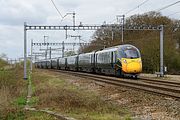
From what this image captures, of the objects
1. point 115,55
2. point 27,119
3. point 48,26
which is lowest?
point 27,119

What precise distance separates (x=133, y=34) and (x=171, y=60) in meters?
13.8

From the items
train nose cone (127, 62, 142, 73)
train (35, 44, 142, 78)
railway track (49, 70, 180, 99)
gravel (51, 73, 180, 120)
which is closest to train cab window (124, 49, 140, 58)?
train (35, 44, 142, 78)

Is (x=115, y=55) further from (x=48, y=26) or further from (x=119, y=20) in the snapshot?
(x=119, y=20)

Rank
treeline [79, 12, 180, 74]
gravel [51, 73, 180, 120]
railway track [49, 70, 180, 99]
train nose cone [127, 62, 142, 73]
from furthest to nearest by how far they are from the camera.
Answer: treeline [79, 12, 180, 74], train nose cone [127, 62, 142, 73], railway track [49, 70, 180, 99], gravel [51, 73, 180, 120]

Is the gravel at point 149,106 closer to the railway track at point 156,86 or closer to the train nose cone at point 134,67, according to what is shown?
the railway track at point 156,86

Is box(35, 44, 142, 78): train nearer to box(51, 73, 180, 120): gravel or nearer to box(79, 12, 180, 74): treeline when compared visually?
box(79, 12, 180, 74): treeline

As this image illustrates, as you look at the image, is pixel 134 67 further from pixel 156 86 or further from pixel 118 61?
pixel 156 86

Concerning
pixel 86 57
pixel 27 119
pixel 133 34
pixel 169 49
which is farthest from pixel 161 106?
pixel 133 34

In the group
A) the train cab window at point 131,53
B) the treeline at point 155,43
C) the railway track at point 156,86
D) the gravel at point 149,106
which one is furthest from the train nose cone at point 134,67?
the treeline at point 155,43

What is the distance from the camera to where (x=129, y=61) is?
30.2 metres

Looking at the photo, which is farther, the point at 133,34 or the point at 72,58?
the point at 133,34

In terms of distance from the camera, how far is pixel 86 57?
153 feet

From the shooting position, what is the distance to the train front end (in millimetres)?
30094

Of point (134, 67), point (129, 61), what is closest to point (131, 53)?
point (129, 61)
